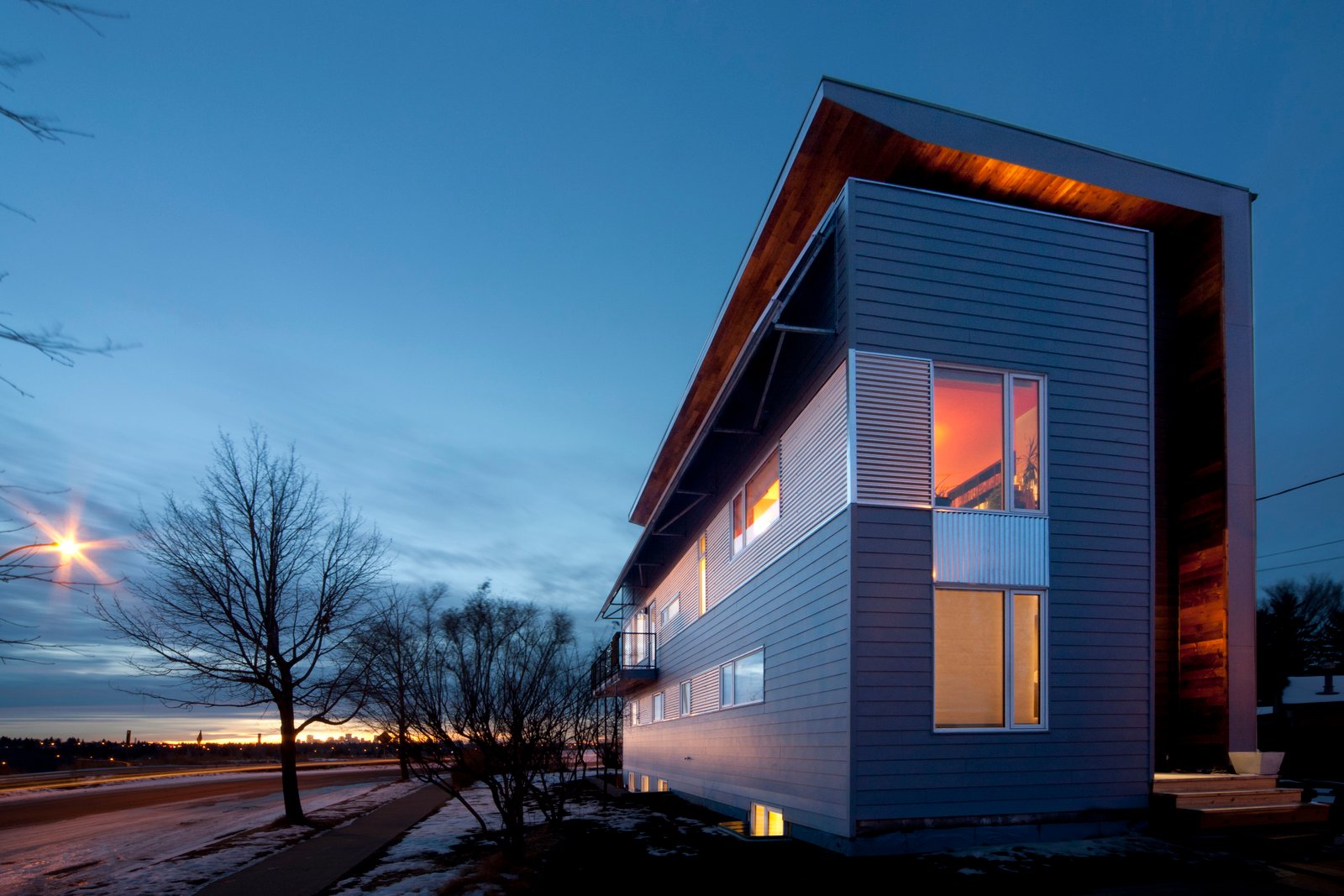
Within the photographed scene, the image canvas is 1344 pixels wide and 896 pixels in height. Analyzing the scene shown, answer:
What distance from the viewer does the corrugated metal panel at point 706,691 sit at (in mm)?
17047

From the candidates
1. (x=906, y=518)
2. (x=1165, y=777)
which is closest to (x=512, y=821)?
(x=906, y=518)

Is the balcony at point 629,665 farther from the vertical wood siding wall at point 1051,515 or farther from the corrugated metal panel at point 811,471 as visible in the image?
the vertical wood siding wall at point 1051,515

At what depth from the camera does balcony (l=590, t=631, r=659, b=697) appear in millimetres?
25047

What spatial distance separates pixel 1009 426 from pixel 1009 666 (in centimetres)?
270

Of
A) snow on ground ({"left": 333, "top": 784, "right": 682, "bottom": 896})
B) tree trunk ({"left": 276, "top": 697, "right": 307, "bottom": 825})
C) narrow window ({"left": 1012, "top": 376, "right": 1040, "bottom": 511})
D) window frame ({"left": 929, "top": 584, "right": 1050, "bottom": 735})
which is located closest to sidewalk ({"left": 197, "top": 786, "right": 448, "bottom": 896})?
snow on ground ({"left": 333, "top": 784, "right": 682, "bottom": 896})

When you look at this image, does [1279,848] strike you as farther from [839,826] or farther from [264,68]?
[264,68]

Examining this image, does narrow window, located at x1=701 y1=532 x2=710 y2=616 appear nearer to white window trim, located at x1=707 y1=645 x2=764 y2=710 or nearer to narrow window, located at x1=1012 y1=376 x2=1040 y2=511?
white window trim, located at x1=707 y1=645 x2=764 y2=710

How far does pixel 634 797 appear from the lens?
2086 centimetres

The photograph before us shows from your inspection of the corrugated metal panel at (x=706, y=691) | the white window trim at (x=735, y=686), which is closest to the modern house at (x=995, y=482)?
the white window trim at (x=735, y=686)

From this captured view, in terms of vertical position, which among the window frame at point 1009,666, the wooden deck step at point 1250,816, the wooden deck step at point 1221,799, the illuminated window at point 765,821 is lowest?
the illuminated window at point 765,821

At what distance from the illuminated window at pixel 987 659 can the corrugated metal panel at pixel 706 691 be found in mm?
7503

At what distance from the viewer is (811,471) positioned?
450 inches

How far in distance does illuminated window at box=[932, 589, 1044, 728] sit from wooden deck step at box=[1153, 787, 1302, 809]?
5.20ft

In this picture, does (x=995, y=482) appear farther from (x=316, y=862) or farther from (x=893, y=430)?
(x=316, y=862)
